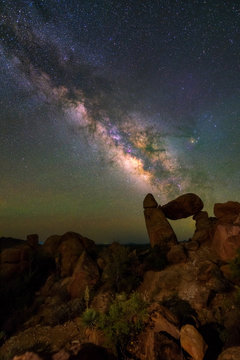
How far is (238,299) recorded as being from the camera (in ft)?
27.3

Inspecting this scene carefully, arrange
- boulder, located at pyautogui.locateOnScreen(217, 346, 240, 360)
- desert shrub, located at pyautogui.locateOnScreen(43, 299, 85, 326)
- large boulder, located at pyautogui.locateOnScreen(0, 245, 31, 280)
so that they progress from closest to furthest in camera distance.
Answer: boulder, located at pyautogui.locateOnScreen(217, 346, 240, 360)
desert shrub, located at pyautogui.locateOnScreen(43, 299, 85, 326)
large boulder, located at pyautogui.locateOnScreen(0, 245, 31, 280)

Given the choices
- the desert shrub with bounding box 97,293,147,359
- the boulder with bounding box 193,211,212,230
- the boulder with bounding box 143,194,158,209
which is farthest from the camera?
the boulder with bounding box 143,194,158,209

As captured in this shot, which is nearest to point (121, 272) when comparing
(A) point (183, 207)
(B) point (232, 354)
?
(B) point (232, 354)

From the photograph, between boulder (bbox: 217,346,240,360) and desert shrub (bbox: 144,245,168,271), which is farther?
desert shrub (bbox: 144,245,168,271)

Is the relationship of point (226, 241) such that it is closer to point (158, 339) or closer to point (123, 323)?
point (158, 339)

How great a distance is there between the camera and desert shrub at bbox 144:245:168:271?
13617 millimetres

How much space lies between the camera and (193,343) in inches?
228

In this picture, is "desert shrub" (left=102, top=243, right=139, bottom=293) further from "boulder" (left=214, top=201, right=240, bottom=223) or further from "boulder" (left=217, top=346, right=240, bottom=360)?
"boulder" (left=214, top=201, right=240, bottom=223)

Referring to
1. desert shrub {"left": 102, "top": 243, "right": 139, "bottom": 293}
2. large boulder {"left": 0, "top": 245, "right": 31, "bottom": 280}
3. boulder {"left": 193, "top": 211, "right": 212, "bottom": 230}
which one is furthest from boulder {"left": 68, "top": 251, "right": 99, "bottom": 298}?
boulder {"left": 193, "top": 211, "right": 212, "bottom": 230}

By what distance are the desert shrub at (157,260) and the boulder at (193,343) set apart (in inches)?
298

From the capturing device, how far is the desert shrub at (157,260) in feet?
44.7

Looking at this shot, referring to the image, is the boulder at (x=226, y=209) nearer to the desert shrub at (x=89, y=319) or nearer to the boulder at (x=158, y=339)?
the boulder at (x=158, y=339)

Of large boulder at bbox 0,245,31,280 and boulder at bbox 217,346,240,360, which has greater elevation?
large boulder at bbox 0,245,31,280

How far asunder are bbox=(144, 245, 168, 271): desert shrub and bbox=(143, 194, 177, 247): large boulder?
2048mm
